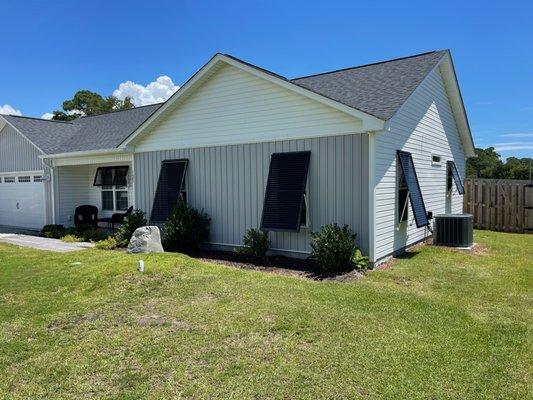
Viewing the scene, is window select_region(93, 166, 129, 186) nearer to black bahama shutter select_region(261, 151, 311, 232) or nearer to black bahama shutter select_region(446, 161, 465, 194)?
black bahama shutter select_region(261, 151, 311, 232)

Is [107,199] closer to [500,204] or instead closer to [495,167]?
[500,204]

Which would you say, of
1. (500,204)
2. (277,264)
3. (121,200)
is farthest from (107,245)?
(500,204)

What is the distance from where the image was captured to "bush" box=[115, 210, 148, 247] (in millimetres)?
11703

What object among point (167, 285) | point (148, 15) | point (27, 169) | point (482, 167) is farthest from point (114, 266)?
point (482, 167)

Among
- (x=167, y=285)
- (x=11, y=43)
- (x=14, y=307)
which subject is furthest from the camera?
(x=11, y=43)

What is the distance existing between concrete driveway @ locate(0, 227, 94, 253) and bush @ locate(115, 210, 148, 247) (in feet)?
3.26

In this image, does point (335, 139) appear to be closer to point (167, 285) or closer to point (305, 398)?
point (167, 285)

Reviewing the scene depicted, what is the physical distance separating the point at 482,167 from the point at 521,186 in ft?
155

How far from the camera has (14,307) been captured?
5.93 m

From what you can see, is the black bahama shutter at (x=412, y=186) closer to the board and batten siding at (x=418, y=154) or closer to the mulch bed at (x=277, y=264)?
the board and batten siding at (x=418, y=154)

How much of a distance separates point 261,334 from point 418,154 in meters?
7.53

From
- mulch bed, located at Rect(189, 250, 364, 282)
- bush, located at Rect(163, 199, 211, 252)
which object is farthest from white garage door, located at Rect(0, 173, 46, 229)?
mulch bed, located at Rect(189, 250, 364, 282)

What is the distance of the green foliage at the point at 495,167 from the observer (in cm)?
4569

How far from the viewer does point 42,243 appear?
12.6 metres
